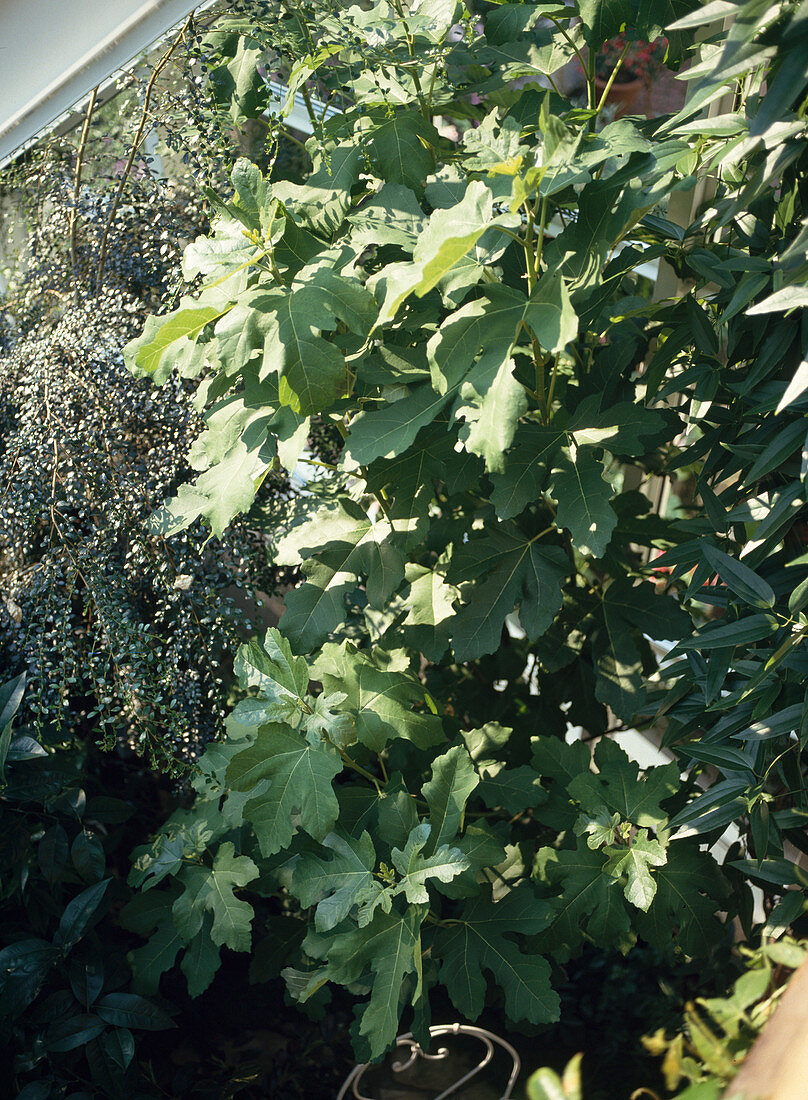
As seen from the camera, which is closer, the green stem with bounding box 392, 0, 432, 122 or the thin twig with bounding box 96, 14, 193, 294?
the green stem with bounding box 392, 0, 432, 122

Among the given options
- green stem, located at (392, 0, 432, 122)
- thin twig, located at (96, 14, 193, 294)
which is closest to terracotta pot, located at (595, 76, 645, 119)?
thin twig, located at (96, 14, 193, 294)

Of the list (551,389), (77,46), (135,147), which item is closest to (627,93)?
(135,147)

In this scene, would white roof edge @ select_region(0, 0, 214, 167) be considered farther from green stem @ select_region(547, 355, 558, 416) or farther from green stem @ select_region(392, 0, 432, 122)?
green stem @ select_region(547, 355, 558, 416)

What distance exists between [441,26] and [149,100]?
32.1 inches

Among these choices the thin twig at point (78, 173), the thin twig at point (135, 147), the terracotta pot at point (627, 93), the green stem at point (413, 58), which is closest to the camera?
the green stem at point (413, 58)

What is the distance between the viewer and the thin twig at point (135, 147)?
1645 mm

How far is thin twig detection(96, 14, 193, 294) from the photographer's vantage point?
64.7 inches

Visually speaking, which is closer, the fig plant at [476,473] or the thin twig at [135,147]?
the fig plant at [476,473]

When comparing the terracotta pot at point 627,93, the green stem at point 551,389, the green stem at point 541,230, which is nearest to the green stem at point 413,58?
the green stem at point 541,230

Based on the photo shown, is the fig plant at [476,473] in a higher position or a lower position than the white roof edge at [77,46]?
lower

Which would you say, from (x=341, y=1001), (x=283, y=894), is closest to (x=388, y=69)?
(x=283, y=894)

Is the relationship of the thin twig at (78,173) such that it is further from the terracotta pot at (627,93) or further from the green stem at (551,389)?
the terracotta pot at (627,93)

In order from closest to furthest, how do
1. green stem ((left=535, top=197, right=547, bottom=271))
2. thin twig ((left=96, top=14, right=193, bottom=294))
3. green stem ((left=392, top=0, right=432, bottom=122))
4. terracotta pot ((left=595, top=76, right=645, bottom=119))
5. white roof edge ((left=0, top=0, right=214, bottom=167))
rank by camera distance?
1. green stem ((left=535, top=197, right=547, bottom=271))
2. green stem ((left=392, top=0, right=432, bottom=122))
3. white roof edge ((left=0, top=0, right=214, bottom=167))
4. thin twig ((left=96, top=14, right=193, bottom=294))
5. terracotta pot ((left=595, top=76, right=645, bottom=119))

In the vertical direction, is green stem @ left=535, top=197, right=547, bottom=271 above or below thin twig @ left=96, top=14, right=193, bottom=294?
below
